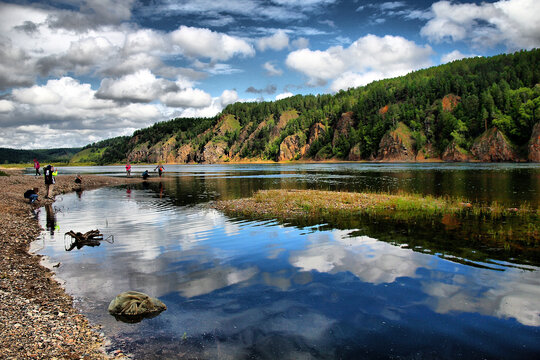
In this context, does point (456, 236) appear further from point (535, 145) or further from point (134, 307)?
point (535, 145)

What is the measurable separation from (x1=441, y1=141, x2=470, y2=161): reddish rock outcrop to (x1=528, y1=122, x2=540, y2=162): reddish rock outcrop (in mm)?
29235

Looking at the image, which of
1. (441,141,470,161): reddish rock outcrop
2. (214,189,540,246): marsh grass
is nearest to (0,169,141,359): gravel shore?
(214,189,540,246): marsh grass

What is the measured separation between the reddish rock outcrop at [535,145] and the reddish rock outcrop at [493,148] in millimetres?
9233

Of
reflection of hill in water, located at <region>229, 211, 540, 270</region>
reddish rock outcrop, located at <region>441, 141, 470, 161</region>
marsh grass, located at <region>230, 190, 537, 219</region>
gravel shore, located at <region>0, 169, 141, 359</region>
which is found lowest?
reflection of hill in water, located at <region>229, 211, 540, 270</region>

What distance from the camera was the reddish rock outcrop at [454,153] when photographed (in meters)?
171

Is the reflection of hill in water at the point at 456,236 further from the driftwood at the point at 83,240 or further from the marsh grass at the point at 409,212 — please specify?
the driftwood at the point at 83,240

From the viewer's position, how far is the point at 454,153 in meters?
175

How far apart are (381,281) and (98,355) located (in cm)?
1072

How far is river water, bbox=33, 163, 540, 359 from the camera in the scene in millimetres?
9156

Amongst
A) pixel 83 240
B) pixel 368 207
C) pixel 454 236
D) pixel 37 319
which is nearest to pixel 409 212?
pixel 368 207

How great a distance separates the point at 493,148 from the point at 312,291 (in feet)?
594

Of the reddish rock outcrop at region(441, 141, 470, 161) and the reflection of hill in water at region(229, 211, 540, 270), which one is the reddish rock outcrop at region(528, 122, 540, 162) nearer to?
the reddish rock outcrop at region(441, 141, 470, 161)

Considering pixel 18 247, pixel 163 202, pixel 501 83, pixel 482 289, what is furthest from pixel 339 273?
pixel 501 83

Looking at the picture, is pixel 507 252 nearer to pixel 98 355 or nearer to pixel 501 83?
pixel 98 355
